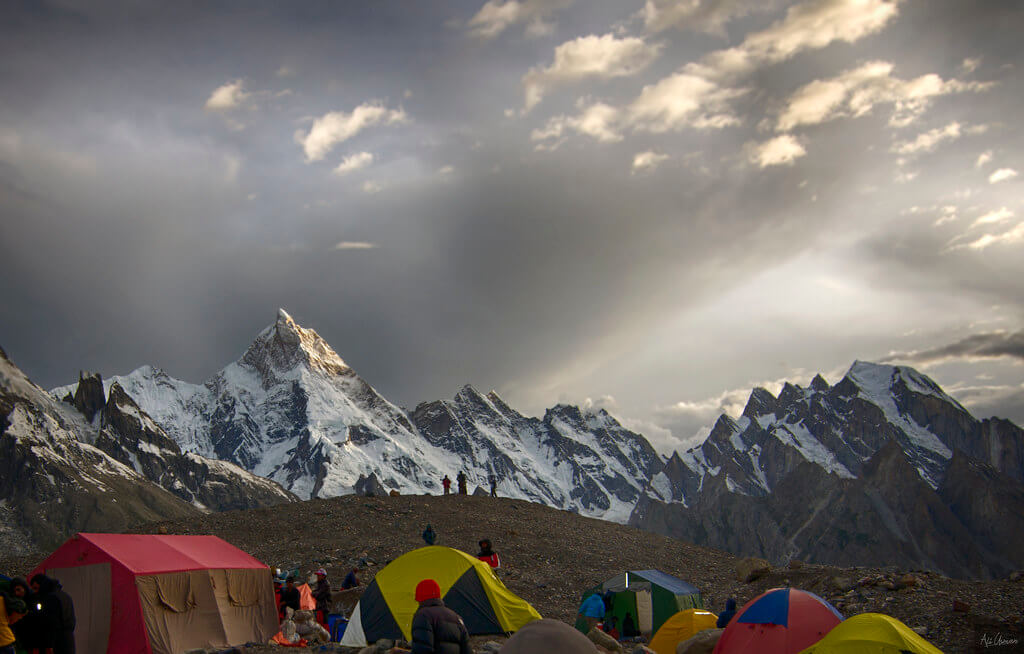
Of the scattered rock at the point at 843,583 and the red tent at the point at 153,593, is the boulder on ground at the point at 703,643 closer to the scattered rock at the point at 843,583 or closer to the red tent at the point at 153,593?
the scattered rock at the point at 843,583

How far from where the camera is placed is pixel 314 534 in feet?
127

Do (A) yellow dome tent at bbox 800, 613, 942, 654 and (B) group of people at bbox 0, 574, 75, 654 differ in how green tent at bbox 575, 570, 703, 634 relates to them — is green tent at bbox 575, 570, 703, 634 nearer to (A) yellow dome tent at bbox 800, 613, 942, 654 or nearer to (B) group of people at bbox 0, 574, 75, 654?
(A) yellow dome tent at bbox 800, 613, 942, 654

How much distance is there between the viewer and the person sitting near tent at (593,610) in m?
24.3

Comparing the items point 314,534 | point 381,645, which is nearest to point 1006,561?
point 314,534

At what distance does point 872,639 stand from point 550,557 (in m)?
25.1

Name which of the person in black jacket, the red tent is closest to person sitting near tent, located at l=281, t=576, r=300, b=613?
the red tent

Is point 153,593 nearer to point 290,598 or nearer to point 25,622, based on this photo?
point 25,622

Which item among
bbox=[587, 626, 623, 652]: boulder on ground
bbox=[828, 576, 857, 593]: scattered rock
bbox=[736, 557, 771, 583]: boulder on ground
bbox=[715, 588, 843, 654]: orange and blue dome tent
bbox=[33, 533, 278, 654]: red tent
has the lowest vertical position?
bbox=[736, 557, 771, 583]: boulder on ground

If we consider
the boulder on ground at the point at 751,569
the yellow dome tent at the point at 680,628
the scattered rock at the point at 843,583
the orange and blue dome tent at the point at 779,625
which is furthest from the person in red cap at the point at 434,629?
the boulder on ground at the point at 751,569

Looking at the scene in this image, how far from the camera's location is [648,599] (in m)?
25.1

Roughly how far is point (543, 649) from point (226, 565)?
12.7m

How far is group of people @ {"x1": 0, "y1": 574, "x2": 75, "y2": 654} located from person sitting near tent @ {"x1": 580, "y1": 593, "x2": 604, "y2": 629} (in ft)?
50.3

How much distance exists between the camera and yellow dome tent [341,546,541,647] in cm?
1948

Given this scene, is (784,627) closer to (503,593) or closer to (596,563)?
(503,593)
